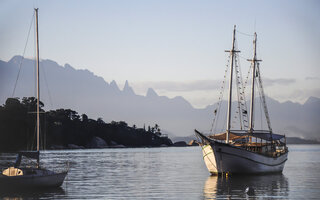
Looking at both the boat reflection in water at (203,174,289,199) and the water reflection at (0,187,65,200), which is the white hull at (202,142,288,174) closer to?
the boat reflection in water at (203,174,289,199)

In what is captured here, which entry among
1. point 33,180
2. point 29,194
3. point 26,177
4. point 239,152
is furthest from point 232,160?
point 26,177

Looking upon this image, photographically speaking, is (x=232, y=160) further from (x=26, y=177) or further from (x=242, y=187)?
(x=26, y=177)

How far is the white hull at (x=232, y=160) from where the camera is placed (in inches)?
2643

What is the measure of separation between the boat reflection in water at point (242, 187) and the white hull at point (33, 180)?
15.4 metres

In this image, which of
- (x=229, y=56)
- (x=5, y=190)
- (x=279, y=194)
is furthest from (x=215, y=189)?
(x=229, y=56)

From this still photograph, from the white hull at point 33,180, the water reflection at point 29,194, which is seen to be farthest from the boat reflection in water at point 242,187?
the white hull at point 33,180

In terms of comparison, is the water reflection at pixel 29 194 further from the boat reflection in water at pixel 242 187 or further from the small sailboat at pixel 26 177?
the boat reflection in water at pixel 242 187

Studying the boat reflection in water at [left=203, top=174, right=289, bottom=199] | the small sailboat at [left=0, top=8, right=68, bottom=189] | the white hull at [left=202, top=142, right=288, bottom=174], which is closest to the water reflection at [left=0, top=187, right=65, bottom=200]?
the small sailboat at [left=0, top=8, right=68, bottom=189]

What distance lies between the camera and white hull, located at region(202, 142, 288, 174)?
67125 millimetres

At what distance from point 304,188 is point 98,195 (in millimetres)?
22746

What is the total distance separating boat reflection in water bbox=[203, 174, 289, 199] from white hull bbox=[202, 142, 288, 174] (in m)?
1.05

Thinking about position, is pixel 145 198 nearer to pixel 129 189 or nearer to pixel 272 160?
pixel 129 189

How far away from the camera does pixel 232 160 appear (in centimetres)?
6838

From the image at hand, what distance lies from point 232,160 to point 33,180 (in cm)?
2786
